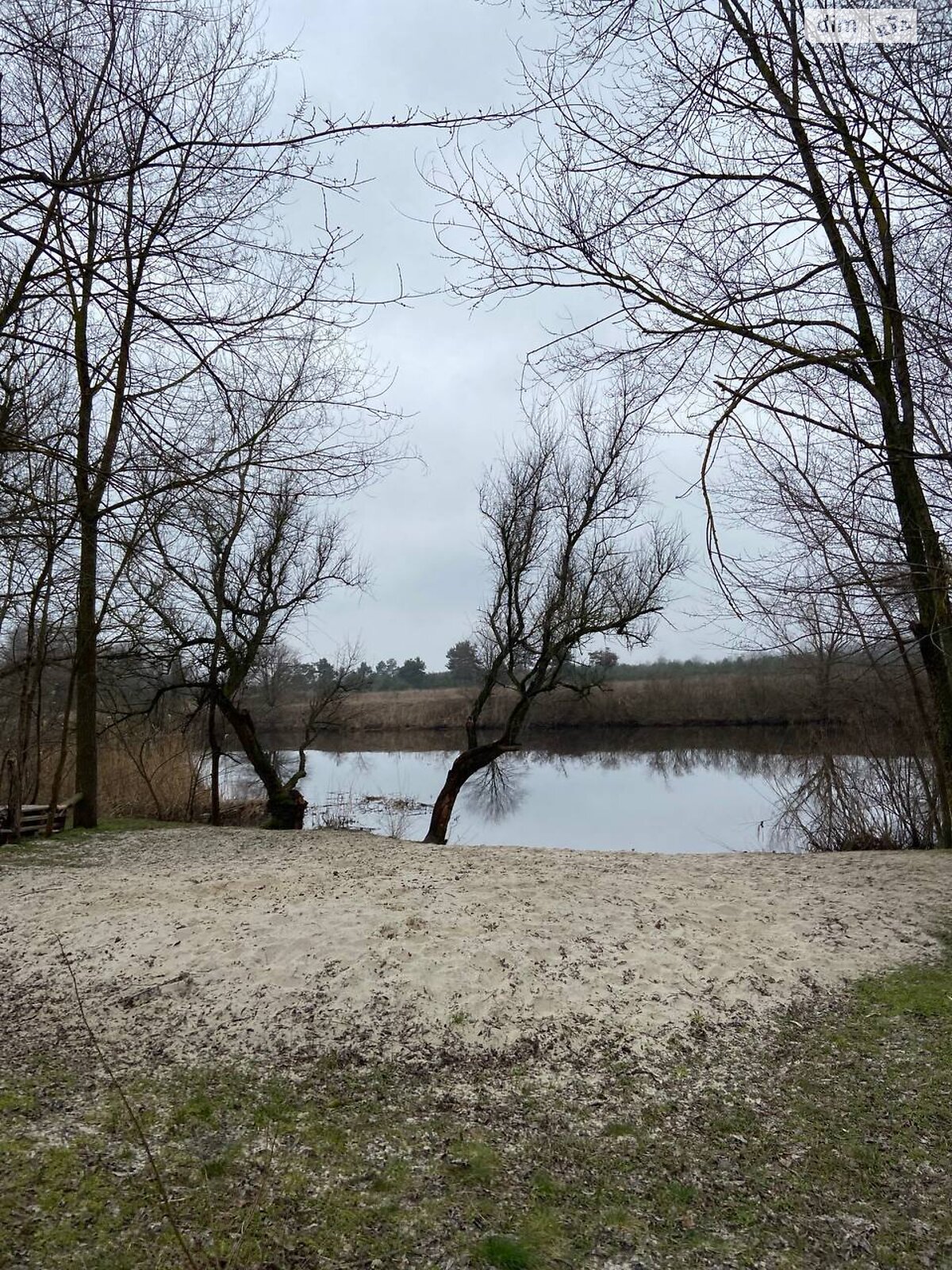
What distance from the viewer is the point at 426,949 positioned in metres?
4.42

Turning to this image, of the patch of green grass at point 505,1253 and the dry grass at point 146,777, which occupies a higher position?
the dry grass at point 146,777

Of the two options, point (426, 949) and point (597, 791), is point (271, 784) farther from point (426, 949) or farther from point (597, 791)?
point (597, 791)

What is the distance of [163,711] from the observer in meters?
13.2

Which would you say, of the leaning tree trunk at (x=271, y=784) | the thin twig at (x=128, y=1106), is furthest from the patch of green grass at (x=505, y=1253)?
the leaning tree trunk at (x=271, y=784)

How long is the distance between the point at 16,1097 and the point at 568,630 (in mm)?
10176

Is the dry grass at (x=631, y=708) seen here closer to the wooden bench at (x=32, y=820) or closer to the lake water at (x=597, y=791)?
the lake water at (x=597, y=791)

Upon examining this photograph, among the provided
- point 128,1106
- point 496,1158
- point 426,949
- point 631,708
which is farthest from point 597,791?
point 128,1106

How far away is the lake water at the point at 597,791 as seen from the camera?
44.7ft

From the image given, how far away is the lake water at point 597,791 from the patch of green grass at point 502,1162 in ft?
24.9

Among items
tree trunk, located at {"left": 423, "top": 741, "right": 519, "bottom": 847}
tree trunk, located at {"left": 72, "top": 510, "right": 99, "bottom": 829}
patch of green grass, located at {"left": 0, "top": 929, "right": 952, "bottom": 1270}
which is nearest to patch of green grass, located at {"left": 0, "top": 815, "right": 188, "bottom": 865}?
tree trunk, located at {"left": 72, "top": 510, "right": 99, "bottom": 829}

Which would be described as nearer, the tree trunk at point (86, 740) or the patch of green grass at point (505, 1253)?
the patch of green grass at point (505, 1253)

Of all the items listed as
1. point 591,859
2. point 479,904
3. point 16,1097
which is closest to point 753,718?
point 591,859

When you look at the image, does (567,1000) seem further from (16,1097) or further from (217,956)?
(16,1097)

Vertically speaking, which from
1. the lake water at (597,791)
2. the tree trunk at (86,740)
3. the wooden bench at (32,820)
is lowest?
the lake water at (597,791)
